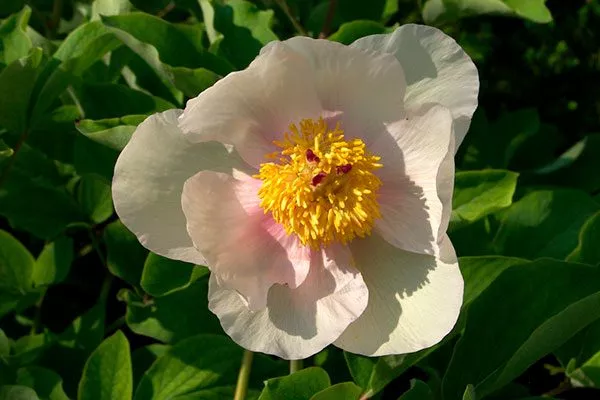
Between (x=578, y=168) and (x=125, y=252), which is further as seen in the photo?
(x=578, y=168)

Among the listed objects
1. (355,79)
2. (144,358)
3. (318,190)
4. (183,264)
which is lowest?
(144,358)

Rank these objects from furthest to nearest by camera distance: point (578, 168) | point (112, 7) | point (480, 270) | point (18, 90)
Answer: point (578, 168) → point (112, 7) → point (18, 90) → point (480, 270)

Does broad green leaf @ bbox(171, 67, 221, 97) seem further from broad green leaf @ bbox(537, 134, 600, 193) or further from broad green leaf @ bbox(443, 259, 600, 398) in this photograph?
broad green leaf @ bbox(537, 134, 600, 193)

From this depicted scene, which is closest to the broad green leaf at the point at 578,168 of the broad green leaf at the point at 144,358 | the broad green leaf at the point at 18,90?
the broad green leaf at the point at 144,358

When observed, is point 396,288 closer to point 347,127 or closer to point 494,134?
point 347,127

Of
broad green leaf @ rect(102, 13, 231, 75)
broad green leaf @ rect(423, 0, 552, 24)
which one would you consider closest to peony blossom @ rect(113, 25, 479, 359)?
broad green leaf @ rect(102, 13, 231, 75)

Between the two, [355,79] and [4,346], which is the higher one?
[355,79]

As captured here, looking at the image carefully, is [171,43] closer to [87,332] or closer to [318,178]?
[318,178]

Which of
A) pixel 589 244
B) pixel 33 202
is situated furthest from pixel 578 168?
pixel 33 202
